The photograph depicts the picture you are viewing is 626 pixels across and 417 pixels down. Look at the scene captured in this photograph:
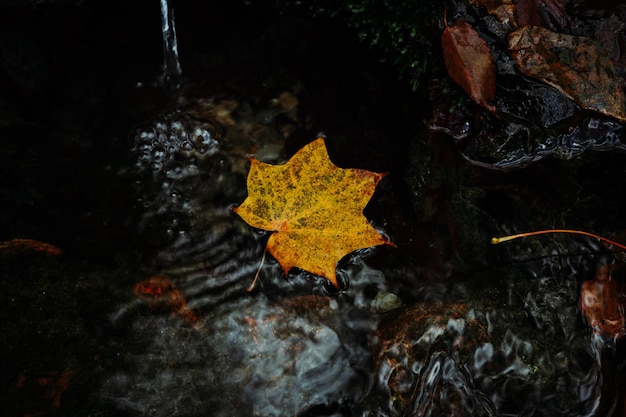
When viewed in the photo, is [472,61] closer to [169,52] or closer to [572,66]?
[572,66]

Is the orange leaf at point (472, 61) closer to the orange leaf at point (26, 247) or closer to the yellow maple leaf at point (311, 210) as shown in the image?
the yellow maple leaf at point (311, 210)

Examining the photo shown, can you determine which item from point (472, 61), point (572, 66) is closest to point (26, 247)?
point (472, 61)

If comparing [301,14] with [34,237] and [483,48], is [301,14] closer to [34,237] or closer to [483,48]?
[483,48]

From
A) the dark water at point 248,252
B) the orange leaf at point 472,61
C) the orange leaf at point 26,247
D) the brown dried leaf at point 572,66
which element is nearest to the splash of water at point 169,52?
the dark water at point 248,252

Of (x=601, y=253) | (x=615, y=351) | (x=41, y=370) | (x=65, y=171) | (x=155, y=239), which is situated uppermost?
(x=65, y=171)

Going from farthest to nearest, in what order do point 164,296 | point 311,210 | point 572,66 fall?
point 572,66 → point 311,210 → point 164,296

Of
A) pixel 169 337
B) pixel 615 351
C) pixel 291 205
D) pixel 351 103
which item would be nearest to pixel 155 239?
pixel 169 337
